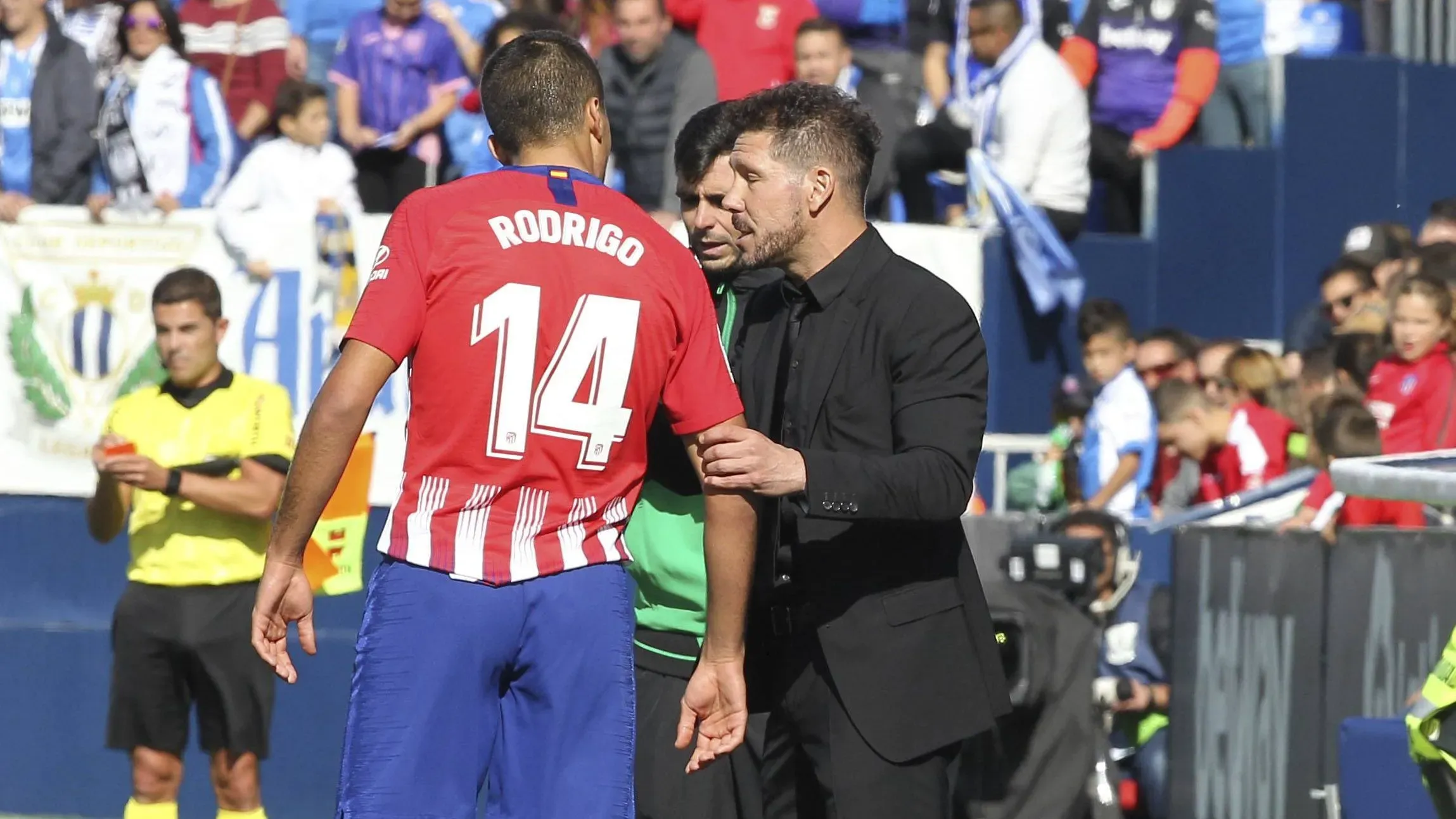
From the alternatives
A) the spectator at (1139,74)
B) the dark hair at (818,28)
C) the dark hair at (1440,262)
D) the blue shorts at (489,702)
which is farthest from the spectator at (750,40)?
the blue shorts at (489,702)

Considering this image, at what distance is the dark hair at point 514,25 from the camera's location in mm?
10211

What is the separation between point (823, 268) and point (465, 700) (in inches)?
46.2

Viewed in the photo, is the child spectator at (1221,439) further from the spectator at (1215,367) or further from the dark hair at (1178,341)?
the dark hair at (1178,341)

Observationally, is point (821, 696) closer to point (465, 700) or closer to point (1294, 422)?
point (465, 700)

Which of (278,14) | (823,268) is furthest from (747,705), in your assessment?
(278,14)

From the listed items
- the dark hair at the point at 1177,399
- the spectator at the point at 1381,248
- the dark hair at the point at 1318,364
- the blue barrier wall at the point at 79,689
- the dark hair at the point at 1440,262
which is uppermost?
the spectator at the point at 1381,248

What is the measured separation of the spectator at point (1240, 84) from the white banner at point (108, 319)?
3371mm

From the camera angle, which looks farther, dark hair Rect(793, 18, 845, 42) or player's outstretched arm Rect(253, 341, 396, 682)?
dark hair Rect(793, 18, 845, 42)

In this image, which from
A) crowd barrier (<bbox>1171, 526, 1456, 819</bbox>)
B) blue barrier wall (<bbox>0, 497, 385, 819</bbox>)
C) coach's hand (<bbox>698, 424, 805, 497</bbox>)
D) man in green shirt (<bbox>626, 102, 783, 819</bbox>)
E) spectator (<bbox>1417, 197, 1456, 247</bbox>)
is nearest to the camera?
coach's hand (<bbox>698, 424, 805, 497</bbox>)

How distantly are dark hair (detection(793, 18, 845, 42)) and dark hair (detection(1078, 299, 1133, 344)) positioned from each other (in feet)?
6.01

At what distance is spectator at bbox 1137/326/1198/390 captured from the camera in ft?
33.5

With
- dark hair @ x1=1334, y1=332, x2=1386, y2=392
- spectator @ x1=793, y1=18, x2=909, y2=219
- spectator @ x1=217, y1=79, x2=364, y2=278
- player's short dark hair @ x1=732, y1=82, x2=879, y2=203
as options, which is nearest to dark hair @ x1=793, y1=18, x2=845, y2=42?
spectator @ x1=793, y1=18, x2=909, y2=219

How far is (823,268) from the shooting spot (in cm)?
439

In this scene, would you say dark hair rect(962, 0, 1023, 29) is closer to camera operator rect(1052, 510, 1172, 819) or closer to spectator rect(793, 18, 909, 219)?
spectator rect(793, 18, 909, 219)
